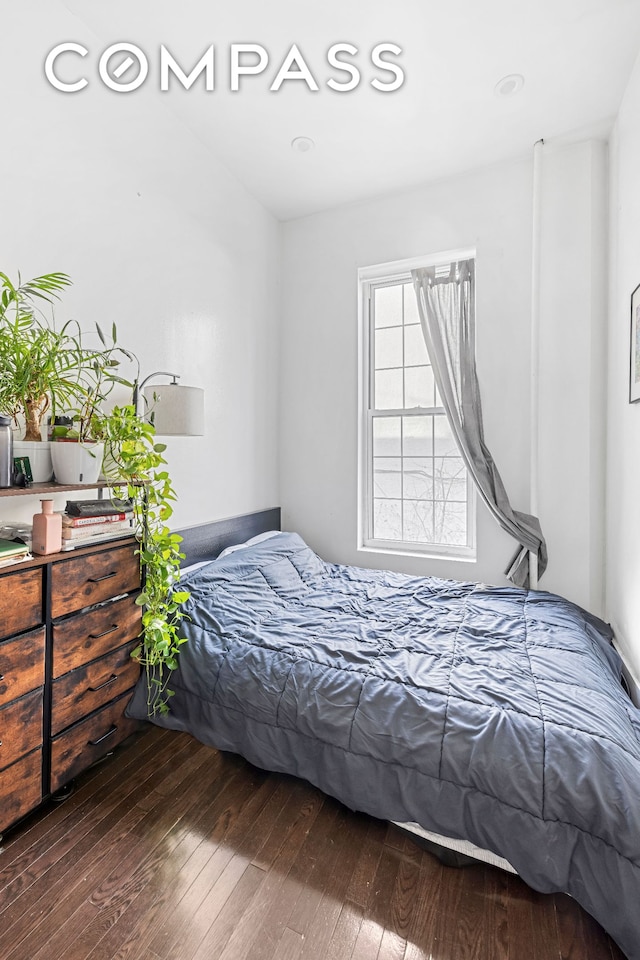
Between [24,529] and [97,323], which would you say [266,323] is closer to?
[97,323]

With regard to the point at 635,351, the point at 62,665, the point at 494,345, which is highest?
the point at 494,345

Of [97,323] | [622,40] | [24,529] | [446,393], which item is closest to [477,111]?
[622,40]

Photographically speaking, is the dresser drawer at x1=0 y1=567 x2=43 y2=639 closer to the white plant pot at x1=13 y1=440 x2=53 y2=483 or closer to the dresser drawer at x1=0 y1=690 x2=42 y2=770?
the dresser drawer at x1=0 y1=690 x2=42 y2=770

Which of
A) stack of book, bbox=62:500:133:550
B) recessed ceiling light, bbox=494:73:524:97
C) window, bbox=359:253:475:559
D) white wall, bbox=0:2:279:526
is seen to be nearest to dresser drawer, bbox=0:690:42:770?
stack of book, bbox=62:500:133:550

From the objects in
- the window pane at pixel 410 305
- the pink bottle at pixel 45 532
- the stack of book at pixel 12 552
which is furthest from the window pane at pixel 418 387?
the stack of book at pixel 12 552

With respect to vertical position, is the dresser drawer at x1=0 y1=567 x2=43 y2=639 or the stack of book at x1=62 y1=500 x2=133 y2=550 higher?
the stack of book at x1=62 y1=500 x2=133 y2=550

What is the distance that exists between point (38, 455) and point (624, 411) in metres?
2.59

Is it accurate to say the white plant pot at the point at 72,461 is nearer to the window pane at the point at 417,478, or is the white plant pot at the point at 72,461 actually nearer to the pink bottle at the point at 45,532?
Result: the pink bottle at the point at 45,532

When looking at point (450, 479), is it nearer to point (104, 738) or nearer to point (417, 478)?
point (417, 478)

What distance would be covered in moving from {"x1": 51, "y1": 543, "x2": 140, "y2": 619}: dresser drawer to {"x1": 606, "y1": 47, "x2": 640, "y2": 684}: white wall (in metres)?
2.15

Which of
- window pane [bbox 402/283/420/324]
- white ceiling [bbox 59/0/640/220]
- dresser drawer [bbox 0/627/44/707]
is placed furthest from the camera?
window pane [bbox 402/283/420/324]

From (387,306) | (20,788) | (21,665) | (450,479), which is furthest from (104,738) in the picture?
(387,306)

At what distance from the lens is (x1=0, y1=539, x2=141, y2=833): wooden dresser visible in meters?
1.31

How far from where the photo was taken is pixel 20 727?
1338 mm
